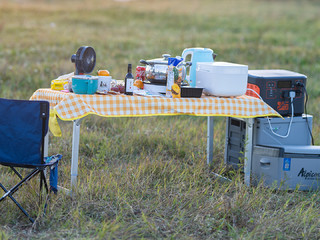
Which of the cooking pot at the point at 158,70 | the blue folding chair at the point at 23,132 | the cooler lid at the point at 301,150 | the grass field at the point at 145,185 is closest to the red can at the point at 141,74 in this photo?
the cooking pot at the point at 158,70

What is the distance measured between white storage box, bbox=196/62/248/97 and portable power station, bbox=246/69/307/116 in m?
0.31

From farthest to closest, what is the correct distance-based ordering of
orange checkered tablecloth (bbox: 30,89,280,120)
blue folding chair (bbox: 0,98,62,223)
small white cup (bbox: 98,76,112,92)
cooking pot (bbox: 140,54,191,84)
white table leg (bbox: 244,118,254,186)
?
white table leg (bbox: 244,118,254,186) → cooking pot (bbox: 140,54,191,84) → small white cup (bbox: 98,76,112,92) → orange checkered tablecloth (bbox: 30,89,280,120) → blue folding chair (bbox: 0,98,62,223)

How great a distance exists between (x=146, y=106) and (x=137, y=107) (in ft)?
0.24

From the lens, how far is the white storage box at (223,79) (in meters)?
4.15

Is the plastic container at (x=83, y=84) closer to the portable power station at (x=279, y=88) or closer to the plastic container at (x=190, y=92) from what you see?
the plastic container at (x=190, y=92)

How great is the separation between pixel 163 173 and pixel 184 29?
15413mm

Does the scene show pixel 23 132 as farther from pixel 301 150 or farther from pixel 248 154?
pixel 301 150

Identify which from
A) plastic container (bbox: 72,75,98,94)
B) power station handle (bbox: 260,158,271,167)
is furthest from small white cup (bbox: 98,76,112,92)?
power station handle (bbox: 260,158,271,167)

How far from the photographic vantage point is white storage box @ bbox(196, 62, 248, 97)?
13.6 feet

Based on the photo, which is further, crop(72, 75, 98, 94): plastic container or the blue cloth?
crop(72, 75, 98, 94): plastic container

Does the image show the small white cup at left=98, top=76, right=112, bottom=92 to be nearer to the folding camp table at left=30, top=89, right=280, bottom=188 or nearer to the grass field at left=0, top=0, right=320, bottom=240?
the folding camp table at left=30, top=89, right=280, bottom=188

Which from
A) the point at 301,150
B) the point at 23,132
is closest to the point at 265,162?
the point at 301,150

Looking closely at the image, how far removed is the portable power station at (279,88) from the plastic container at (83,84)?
61.4 inches

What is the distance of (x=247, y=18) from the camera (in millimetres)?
22859
